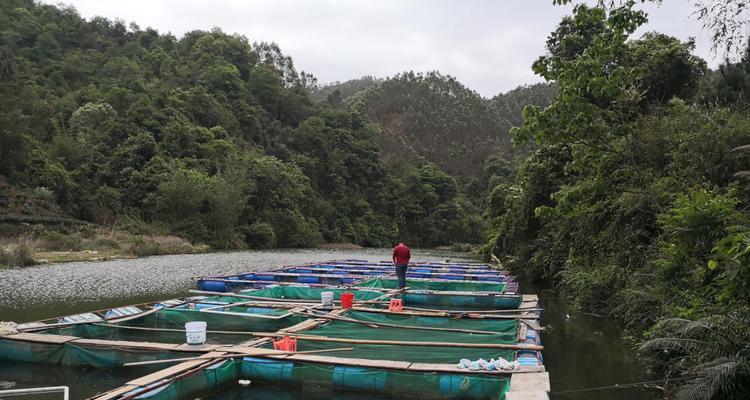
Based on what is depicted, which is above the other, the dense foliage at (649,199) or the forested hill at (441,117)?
the forested hill at (441,117)

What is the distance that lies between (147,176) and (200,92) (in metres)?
17.1

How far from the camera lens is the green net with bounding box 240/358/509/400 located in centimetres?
647

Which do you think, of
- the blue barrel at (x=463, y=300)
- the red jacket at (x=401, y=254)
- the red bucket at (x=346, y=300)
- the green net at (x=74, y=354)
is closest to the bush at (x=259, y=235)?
the red jacket at (x=401, y=254)

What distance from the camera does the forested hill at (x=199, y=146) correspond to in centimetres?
4100

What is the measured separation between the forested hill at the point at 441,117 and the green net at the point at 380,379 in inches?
2861

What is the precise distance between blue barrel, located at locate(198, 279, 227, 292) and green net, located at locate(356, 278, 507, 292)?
403 centimetres

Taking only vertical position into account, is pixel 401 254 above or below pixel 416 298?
above

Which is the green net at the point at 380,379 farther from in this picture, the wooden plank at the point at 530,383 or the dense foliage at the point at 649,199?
the dense foliage at the point at 649,199

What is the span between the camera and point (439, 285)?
51.6 ft

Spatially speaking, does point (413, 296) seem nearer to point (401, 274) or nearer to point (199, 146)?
point (401, 274)

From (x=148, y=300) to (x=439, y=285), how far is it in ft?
27.3

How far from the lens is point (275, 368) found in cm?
719

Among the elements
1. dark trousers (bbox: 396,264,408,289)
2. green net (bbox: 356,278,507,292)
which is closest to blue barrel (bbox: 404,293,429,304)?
dark trousers (bbox: 396,264,408,289)

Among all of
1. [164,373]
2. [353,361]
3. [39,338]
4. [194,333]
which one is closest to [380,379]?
[353,361]
